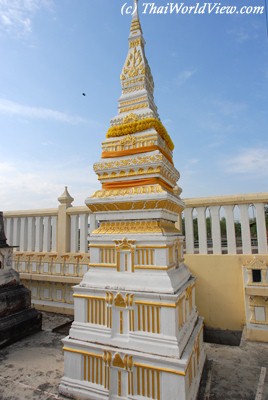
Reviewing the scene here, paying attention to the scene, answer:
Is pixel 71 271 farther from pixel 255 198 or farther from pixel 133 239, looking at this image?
pixel 255 198

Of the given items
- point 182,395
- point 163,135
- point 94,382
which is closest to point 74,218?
point 163,135

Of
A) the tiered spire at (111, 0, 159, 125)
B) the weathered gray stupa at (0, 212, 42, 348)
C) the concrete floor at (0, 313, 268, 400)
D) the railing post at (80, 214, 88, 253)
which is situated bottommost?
the concrete floor at (0, 313, 268, 400)

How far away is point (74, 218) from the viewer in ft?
24.9

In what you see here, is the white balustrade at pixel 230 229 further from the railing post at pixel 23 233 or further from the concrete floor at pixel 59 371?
the railing post at pixel 23 233

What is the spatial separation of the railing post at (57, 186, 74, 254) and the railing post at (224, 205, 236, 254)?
463cm

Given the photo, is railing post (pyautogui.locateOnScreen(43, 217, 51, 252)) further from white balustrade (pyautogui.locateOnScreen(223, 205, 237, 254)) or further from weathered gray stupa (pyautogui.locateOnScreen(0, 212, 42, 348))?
white balustrade (pyautogui.locateOnScreen(223, 205, 237, 254))

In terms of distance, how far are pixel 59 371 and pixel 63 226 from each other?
4.14 metres

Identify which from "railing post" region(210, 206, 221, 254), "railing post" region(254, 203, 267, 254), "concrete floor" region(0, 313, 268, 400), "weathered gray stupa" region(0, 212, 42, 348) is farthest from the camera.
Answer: "railing post" region(210, 206, 221, 254)

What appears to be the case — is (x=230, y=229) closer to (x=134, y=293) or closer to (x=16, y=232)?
(x=134, y=293)

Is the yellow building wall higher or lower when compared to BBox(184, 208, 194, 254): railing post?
lower

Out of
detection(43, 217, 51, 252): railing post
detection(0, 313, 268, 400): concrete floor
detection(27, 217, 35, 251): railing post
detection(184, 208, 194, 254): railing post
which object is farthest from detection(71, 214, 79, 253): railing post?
detection(184, 208, 194, 254): railing post

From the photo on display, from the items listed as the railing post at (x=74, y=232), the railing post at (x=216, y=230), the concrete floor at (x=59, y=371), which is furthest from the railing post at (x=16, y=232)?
the railing post at (x=216, y=230)

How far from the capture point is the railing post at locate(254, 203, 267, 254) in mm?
5686

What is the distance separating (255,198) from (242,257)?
1.41 m
